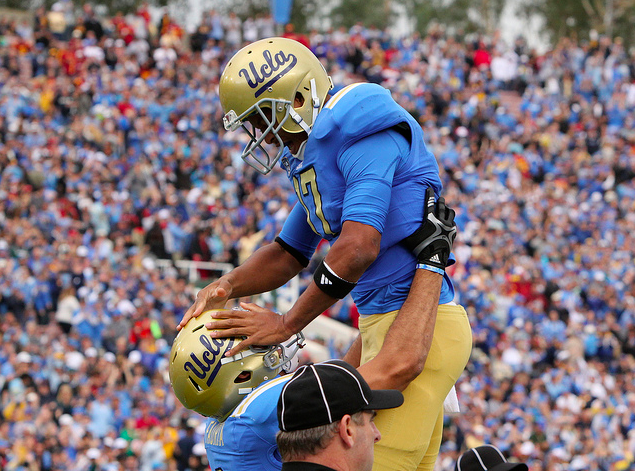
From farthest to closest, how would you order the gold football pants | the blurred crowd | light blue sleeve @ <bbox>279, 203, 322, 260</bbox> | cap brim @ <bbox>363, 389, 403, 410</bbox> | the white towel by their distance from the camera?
the blurred crowd → light blue sleeve @ <bbox>279, 203, 322, 260</bbox> → the white towel → the gold football pants → cap brim @ <bbox>363, 389, 403, 410</bbox>

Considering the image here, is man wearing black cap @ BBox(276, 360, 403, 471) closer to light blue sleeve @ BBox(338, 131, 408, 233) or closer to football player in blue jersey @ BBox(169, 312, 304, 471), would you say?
light blue sleeve @ BBox(338, 131, 408, 233)

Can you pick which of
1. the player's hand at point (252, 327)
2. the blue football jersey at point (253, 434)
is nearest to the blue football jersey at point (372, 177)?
the player's hand at point (252, 327)

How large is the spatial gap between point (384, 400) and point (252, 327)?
3.08 ft

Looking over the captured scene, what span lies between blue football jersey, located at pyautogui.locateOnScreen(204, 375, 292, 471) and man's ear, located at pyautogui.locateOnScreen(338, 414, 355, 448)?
0.85m

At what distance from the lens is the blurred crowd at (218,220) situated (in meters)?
11.5

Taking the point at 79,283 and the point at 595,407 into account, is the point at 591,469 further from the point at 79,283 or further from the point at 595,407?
the point at 79,283

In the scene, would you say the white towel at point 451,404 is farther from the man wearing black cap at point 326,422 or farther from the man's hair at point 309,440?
the man's hair at point 309,440

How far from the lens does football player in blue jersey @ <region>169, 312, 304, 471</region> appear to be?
3.35m

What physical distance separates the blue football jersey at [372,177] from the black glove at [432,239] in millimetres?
26

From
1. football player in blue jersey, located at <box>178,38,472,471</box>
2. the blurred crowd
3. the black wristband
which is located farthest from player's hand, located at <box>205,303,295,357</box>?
the blurred crowd

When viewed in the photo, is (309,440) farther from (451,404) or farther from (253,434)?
(451,404)

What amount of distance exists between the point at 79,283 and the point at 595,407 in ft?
27.0

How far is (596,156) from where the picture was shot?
68.0ft

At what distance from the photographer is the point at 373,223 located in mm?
3021
